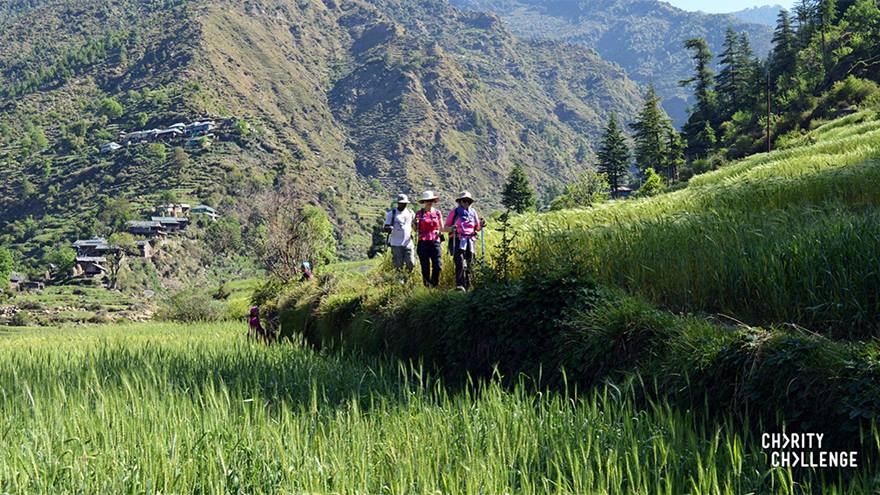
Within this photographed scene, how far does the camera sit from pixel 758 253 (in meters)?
6.09

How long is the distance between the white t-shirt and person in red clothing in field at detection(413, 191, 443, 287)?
627 millimetres

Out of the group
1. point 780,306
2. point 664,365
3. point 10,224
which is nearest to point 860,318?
point 780,306

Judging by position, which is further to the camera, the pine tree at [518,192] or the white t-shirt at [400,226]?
the pine tree at [518,192]

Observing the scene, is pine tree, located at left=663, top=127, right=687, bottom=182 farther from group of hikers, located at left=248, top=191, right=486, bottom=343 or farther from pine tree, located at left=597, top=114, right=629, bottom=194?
group of hikers, located at left=248, top=191, right=486, bottom=343

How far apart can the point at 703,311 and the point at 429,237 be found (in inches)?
205

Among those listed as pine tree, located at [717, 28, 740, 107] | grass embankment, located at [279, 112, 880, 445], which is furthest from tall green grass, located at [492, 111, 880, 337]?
pine tree, located at [717, 28, 740, 107]

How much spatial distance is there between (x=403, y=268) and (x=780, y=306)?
7.30 m

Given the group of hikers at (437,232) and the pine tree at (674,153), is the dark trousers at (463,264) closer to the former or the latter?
the group of hikers at (437,232)

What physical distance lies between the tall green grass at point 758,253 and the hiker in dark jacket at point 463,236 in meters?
0.85

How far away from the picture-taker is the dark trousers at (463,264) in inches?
401

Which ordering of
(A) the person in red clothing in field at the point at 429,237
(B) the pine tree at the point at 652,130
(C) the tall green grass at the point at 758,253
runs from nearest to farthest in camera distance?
(C) the tall green grass at the point at 758,253
(A) the person in red clothing in field at the point at 429,237
(B) the pine tree at the point at 652,130

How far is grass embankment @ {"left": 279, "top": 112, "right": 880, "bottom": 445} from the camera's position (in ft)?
13.8

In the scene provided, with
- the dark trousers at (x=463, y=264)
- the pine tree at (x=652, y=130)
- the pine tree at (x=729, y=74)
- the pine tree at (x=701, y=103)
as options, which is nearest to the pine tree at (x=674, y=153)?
the pine tree at (x=652, y=130)

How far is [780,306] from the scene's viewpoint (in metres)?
5.57
